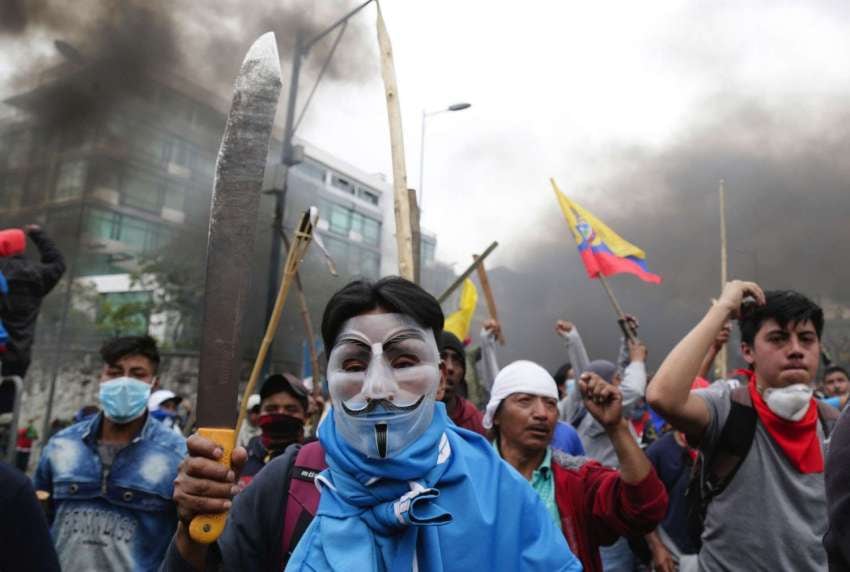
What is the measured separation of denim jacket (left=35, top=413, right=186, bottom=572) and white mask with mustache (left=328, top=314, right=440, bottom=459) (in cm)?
164

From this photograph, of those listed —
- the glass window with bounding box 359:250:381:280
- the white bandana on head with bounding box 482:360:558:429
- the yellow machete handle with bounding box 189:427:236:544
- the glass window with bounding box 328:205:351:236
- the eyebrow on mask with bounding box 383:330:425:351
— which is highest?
the glass window with bounding box 328:205:351:236

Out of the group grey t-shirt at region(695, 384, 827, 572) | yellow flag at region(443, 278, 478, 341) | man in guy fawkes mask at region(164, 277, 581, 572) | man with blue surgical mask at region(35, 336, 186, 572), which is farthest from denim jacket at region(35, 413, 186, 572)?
yellow flag at region(443, 278, 478, 341)

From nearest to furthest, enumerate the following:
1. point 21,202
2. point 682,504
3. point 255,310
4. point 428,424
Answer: point 428,424
point 682,504
point 21,202
point 255,310

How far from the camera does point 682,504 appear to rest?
4145 millimetres

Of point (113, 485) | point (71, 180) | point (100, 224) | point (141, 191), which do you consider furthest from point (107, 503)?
point (100, 224)

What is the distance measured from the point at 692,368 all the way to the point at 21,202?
1800cm

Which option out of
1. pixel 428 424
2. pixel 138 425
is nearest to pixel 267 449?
pixel 138 425

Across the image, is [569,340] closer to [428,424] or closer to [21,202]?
[428,424]

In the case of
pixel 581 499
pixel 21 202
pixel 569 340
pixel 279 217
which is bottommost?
pixel 581 499

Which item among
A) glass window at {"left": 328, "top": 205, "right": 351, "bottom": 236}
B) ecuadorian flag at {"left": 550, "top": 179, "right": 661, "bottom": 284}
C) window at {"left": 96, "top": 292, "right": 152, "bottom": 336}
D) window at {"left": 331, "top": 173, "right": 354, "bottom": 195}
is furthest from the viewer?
window at {"left": 331, "top": 173, "right": 354, "bottom": 195}

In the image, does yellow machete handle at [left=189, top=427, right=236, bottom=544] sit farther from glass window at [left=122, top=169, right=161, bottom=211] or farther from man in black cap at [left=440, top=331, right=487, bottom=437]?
glass window at [left=122, top=169, right=161, bottom=211]

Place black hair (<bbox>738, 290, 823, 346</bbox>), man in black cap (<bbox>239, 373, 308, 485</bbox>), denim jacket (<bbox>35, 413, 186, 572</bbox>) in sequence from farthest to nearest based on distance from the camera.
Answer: man in black cap (<bbox>239, 373, 308, 485</bbox>) → denim jacket (<bbox>35, 413, 186, 572</bbox>) → black hair (<bbox>738, 290, 823, 346</bbox>)

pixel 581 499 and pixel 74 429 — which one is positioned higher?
pixel 74 429

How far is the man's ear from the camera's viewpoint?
2.80 metres
